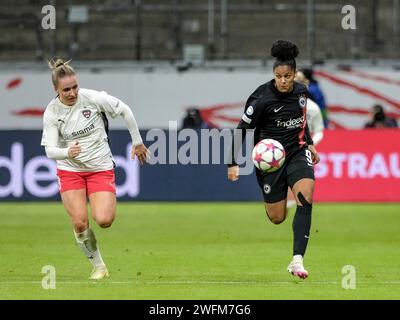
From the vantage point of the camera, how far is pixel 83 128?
11867 mm

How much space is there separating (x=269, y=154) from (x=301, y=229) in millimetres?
861

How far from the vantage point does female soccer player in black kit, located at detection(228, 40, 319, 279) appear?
1175 cm

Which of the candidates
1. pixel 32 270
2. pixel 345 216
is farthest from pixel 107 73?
pixel 32 270

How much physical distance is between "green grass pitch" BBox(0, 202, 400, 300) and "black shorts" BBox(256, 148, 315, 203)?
0.88 metres

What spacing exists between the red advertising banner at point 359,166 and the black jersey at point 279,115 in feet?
36.3

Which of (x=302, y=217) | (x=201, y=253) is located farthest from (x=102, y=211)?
(x=201, y=253)

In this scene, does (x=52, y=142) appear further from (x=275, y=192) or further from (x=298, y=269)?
(x=298, y=269)

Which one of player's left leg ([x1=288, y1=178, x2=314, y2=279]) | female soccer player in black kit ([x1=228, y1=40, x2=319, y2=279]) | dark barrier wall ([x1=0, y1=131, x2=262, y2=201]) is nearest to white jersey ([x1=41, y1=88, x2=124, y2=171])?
female soccer player in black kit ([x1=228, y1=40, x2=319, y2=279])

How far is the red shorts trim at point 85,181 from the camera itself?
12.0 metres

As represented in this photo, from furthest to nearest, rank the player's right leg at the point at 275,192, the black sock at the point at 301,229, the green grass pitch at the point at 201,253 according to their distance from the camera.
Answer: the player's right leg at the point at 275,192
the black sock at the point at 301,229
the green grass pitch at the point at 201,253

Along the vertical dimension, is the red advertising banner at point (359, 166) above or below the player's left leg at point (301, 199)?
below

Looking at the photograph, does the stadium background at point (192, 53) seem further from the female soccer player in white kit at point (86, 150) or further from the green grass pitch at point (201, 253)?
the female soccer player in white kit at point (86, 150)

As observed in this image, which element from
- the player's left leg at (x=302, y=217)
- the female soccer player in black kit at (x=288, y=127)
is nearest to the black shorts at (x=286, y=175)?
the female soccer player in black kit at (x=288, y=127)
